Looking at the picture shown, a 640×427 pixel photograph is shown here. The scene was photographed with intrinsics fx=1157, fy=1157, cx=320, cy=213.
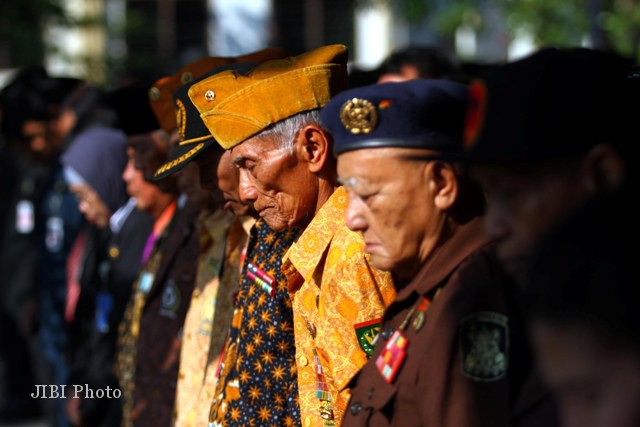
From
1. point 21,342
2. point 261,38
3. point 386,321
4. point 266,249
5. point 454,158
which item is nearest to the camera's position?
point 454,158

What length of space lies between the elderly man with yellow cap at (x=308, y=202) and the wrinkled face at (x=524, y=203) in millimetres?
786

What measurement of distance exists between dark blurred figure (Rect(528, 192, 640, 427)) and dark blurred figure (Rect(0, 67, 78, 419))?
6.38 m

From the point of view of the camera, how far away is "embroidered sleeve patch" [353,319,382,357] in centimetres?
305

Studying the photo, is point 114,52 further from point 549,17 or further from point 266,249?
point 266,249

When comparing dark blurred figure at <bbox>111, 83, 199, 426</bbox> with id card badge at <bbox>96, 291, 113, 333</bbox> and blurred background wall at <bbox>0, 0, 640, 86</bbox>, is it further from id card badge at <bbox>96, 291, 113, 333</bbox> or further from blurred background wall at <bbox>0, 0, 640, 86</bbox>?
blurred background wall at <bbox>0, 0, 640, 86</bbox>

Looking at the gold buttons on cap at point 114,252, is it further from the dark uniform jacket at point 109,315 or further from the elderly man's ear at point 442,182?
the elderly man's ear at point 442,182

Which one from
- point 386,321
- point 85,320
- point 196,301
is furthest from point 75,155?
point 386,321

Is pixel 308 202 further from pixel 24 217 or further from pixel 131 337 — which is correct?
pixel 24 217

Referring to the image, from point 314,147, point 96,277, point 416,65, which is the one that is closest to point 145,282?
point 96,277

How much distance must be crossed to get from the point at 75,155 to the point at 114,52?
5817mm

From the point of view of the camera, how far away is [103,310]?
6227mm

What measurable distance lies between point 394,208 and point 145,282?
8.60ft

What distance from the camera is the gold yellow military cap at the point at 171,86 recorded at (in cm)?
467

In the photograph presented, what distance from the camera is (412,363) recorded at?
8.46 feet
